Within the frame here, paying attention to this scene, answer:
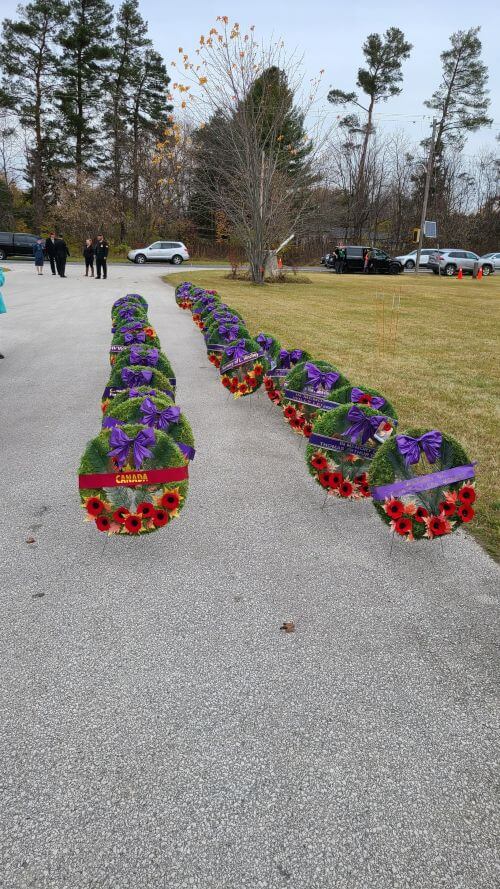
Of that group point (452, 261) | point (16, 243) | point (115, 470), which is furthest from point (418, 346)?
point (452, 261)

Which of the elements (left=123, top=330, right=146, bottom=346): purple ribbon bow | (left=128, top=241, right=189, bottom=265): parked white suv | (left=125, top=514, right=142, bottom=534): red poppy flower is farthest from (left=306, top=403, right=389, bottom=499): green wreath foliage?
(left=128, top=241, right=189, bottom=265): parked white suv

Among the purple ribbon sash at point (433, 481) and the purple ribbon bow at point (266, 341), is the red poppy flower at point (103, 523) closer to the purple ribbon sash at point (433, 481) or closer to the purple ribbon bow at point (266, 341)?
the purple ribbon sash at point (433, 481)

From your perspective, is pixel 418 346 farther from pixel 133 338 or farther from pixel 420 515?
pixel 420 515

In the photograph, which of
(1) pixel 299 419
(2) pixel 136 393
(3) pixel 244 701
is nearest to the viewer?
(3) pixel 244 701

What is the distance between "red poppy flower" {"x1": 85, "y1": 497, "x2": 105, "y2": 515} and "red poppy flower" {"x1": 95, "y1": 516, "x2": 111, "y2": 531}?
0.04 metres

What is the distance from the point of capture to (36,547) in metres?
3.73

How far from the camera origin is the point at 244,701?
2510mm

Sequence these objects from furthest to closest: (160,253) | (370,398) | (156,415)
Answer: (160,253) < (370,398) < (156,415)

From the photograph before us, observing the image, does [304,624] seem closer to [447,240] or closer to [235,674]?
[235,674]

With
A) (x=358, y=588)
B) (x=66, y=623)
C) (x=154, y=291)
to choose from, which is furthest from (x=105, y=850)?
(x=154, y=291)

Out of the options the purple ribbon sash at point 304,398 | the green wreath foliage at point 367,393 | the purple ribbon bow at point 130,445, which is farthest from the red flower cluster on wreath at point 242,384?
the purple ribbon bow at point 130,445

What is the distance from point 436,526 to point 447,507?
0.47 ft

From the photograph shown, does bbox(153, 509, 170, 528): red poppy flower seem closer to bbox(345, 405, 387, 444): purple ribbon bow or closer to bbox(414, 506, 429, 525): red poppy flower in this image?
bbox(345, 405, 387, 444): purple ribbon bow

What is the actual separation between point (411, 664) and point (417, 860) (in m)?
0.96
